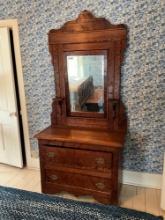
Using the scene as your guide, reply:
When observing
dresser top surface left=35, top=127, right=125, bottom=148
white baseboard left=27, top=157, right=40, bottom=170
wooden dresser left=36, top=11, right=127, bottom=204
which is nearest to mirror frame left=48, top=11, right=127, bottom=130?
wooden dresser left=36, top=11, right=127, bottom=204

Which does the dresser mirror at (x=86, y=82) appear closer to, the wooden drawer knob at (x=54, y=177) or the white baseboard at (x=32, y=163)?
the wooden drawer knob at (x=54, y=177)

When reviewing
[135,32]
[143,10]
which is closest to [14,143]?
[135,32]

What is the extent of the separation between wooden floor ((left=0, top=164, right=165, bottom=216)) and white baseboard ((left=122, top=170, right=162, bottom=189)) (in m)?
0.05

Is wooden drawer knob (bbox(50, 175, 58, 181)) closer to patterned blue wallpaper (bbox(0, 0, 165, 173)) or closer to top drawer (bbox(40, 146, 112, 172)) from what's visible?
top drawer (bbox(40, 146, 112, 172))

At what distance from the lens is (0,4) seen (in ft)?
8.57

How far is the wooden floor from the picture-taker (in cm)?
227

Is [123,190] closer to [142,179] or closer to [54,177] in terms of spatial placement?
[142,179]

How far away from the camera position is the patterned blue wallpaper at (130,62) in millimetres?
2168

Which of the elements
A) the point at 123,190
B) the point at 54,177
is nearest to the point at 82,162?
the point at 54,177

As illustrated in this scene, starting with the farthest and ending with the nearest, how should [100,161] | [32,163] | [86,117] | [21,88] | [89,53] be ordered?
[32,163] < [21,88] < [86,117] < [89,53] < [100,161]

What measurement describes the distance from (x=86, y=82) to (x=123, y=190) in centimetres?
141

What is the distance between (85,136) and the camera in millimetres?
2254

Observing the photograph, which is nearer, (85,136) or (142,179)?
(85,136)

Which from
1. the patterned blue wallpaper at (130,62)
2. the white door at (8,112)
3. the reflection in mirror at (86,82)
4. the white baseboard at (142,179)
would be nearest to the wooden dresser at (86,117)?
the reflection in mirror at (86,82)
